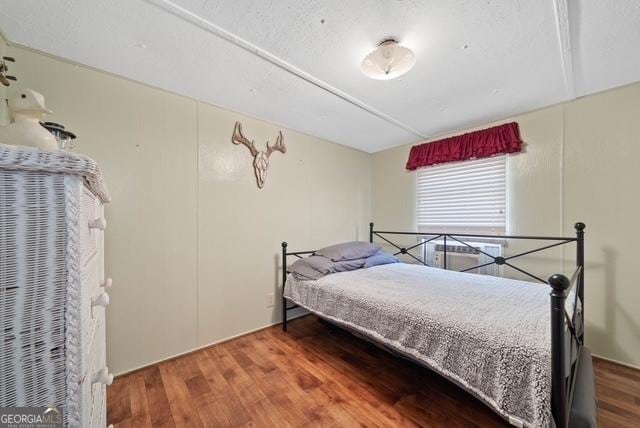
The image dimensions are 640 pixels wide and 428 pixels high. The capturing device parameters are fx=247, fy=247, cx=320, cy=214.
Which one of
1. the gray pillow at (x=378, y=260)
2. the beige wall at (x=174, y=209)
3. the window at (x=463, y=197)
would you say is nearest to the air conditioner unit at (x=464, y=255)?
the window at (x=463, y=197)

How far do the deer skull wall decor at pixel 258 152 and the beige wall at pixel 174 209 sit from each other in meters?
0.06

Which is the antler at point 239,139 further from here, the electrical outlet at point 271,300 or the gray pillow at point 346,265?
the electrical outlet at point 271,300

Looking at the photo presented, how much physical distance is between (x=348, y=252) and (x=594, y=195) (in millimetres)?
2158

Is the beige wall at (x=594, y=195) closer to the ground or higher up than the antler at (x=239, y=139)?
closer to the ground

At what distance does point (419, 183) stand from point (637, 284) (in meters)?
2.01

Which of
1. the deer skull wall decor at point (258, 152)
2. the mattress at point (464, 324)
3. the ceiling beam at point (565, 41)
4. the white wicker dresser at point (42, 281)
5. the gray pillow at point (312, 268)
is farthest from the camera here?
the deer skull wall decor at point (258, 152)

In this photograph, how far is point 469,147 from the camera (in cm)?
274

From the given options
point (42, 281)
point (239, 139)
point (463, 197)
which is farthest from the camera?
point (463, 197)

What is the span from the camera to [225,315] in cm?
238

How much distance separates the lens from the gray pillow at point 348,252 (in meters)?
2.57

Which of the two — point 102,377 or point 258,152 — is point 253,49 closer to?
point 258,152

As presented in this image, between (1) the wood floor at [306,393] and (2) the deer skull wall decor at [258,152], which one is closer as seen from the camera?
(1) the wood floor at [306,393]

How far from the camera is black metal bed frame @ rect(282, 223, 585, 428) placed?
89cm

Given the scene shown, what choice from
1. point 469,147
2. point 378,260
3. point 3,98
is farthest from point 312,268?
point 3,98
